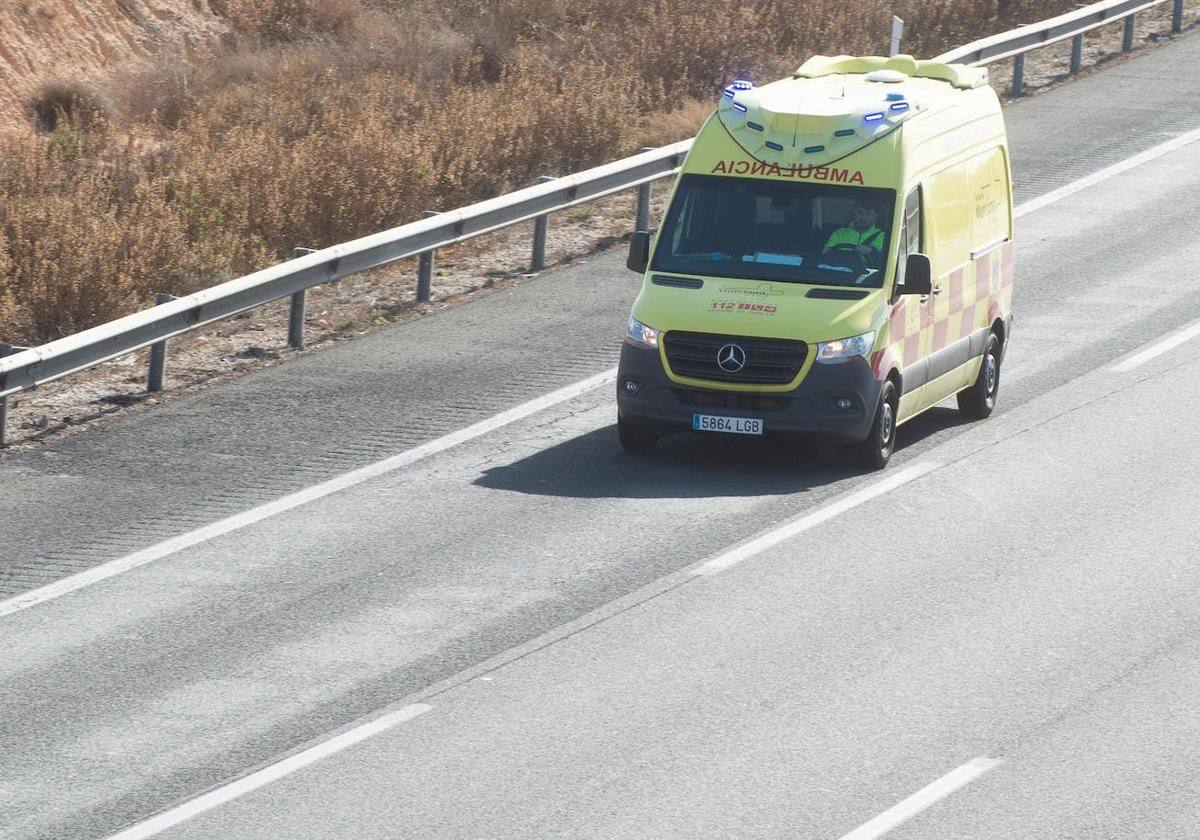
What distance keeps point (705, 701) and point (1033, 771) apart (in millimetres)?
1581

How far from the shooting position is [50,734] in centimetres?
894

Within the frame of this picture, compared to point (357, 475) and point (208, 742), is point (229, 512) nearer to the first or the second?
point (357, 475)

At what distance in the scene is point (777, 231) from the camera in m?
13.7

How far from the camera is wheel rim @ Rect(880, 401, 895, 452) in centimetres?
1327

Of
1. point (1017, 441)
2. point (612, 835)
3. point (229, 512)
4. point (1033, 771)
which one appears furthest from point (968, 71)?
point (612, 835)

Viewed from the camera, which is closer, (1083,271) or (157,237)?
(157,237)

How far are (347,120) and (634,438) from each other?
8791 mm

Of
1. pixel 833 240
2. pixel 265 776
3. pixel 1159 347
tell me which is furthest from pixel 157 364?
pixel 1159 347

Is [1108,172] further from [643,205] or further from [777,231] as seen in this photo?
[777,231]

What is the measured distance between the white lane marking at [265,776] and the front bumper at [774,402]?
4374 millimetres

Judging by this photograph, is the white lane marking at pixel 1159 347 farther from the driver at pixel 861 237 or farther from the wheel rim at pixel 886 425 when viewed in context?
the driver at pixel 861 237

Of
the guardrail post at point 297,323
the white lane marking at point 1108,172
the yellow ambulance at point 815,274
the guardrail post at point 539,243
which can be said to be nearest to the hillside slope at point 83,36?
the guardrail post at point 539,243

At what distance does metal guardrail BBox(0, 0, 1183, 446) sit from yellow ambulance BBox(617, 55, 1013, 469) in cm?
360

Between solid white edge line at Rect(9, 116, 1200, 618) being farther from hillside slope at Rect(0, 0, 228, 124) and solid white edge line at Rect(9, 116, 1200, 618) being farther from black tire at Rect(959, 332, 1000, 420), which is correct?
hillside slope at Rect(0, 0, 228, 124)
